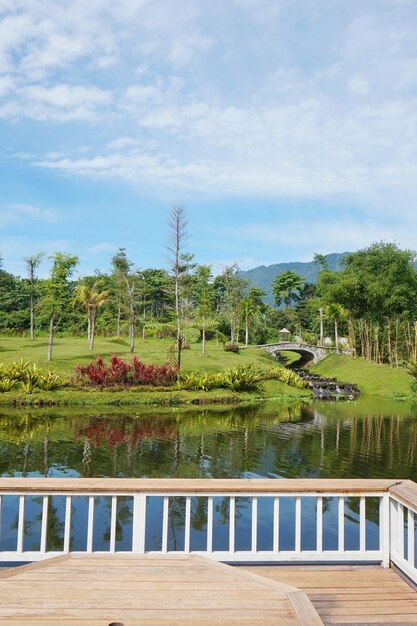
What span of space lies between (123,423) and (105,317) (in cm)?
4130

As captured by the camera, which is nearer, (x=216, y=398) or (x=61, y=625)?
(x=61, y=625)

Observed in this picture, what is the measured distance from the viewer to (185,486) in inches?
179

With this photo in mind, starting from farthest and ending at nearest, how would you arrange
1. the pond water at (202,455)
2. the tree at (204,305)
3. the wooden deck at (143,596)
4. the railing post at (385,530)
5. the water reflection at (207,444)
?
the tree at (204,305)
the water reflection at (207,444)
the pond water at (202,455)
the railing post at (385,530)
the wooden deck at (143,596)

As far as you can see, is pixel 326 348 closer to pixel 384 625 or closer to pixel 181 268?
pixel 181 268

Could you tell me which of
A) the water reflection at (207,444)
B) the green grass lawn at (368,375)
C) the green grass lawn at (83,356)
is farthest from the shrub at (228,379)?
the green grass lawn at (368,375)

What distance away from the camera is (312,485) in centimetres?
473

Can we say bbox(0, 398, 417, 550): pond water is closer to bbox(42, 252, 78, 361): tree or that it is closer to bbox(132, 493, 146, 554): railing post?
bbox(132, 493, 146, 554): railing post

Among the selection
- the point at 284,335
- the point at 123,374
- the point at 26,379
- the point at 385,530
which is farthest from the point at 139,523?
the point at 284,335

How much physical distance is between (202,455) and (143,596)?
12621mm

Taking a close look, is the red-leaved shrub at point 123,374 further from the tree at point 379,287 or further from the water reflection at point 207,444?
the tree at point 379,287

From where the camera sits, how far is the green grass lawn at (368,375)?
121ft

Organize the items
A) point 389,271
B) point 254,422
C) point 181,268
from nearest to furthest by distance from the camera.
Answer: point 254,422, point 181,268, point 389,271

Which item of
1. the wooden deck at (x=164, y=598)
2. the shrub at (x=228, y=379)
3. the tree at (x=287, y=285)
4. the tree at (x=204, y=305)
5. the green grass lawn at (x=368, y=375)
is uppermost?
the tree at (x=287, y=285)

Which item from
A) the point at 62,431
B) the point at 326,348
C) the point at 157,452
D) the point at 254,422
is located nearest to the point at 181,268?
the point at 254,422
